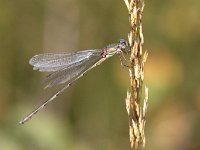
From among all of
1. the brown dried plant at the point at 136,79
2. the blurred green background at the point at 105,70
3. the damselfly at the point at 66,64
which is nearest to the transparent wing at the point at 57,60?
the damselfly at the point at 66,64

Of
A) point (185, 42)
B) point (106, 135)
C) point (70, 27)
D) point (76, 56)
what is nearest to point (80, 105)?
point (106, 135)

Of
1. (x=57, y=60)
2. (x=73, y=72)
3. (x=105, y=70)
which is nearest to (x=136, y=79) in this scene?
(x=73, y=72)

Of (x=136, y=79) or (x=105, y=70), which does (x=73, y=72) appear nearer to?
(x=136, y=79)

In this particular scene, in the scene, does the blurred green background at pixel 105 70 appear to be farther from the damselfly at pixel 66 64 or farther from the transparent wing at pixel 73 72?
the transparent wing at pixel 73 72

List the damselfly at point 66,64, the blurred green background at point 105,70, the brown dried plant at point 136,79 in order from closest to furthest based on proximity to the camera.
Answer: the brown dried plant at point 136,79, the damselfly at point 66,64, the blurred green background at point 105,70

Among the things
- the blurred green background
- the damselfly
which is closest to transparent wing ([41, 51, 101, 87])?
the damselfly

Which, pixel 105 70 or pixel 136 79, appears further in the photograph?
pixel 105 70
